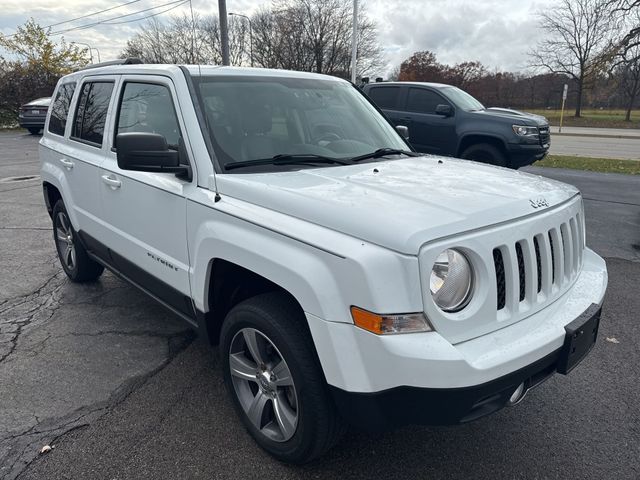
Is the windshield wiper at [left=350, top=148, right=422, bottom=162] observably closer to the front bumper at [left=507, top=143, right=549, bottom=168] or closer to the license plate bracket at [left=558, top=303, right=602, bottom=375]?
the license plate bracket at [left=558, top=303, right=602, bottom=375]

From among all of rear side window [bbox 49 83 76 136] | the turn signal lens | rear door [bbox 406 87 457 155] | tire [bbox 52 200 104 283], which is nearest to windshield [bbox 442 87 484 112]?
rear door [bbox 406 87 457 155]

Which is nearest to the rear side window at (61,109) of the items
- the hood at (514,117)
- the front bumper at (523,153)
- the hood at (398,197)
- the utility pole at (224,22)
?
the hood at (398,197)

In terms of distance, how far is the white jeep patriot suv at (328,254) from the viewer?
1922 mm

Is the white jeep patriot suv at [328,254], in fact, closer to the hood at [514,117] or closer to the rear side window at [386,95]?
the hood at [514,117]

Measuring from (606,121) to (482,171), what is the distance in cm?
4349

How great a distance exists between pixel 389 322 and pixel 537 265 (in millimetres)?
900

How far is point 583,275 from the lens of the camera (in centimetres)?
278

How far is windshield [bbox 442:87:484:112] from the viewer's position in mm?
9782

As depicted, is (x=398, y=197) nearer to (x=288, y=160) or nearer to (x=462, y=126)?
(x=288, y=160)

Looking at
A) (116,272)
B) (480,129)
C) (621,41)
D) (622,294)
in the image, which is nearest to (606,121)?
(621,41)

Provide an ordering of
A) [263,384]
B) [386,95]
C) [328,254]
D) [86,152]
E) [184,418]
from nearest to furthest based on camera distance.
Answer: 1. [328,254]
2. [263,384]
3. [184,418]
4. [86,152]
5. [386,95]

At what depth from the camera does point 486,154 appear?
31.8ft

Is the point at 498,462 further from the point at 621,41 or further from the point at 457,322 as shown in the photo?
the point at 621,41

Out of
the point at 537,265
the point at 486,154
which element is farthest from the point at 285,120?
the point at 486,154
